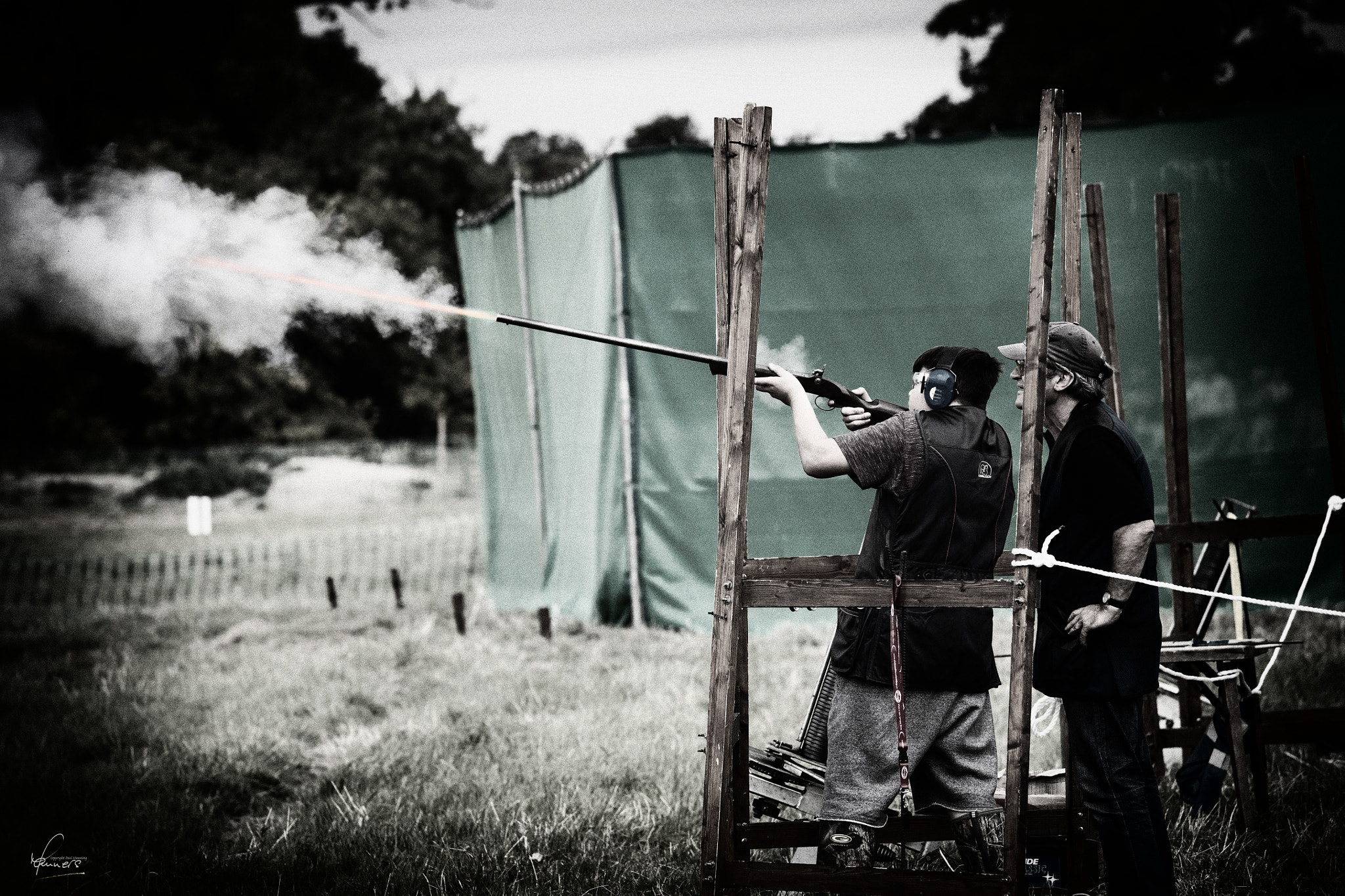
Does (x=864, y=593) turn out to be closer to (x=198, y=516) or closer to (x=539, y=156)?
(x=198, y=516)

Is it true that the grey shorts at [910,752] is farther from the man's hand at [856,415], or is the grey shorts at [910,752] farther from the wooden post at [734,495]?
the man's hand at [856,415]

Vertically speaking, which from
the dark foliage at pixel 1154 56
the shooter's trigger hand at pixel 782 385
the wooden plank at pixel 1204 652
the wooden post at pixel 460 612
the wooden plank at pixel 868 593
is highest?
the dark foliage at pixel 1154 56

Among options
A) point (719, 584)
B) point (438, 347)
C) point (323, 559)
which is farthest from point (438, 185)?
point (719, 584)

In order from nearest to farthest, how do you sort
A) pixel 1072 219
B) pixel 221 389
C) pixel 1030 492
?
pixel 1030 492 → pixel 1072 219 → pixel 221 389

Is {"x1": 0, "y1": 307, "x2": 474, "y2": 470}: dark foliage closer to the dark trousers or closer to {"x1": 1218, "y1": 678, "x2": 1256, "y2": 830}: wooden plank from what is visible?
{"x1": 1218, "y1": 678, "x2": 1256, "y2": 830}: wooden plank

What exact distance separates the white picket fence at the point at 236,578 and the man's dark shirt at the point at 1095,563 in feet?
31.0

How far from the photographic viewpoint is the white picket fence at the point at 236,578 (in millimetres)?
13125

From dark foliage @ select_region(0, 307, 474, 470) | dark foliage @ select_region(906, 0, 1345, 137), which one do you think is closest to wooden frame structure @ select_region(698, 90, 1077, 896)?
dark foliage @ select_region(906, 0, 1345, 137)

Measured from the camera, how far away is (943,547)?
3.86m

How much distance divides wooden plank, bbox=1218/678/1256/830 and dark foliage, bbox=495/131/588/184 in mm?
34102

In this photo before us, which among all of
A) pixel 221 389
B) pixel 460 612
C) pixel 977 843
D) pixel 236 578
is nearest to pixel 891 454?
pixel 977 843

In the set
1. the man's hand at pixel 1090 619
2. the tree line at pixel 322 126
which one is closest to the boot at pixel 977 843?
the man's hand at pixel 1090 619

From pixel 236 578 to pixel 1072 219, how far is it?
Result: 1237 cm

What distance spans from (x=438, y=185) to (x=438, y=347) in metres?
5.34
